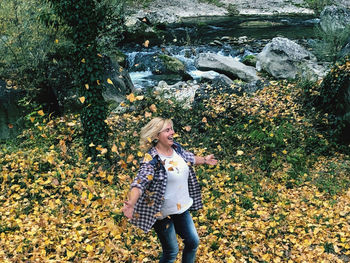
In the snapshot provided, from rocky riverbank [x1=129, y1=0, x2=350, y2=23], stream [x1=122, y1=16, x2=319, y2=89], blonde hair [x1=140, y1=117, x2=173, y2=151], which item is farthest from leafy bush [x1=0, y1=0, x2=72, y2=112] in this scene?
rocky riverbank [x1=129, y1=0, x2=350, y2=23]

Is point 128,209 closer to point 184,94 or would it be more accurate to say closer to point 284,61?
point 184,94

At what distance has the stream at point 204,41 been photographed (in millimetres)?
17811

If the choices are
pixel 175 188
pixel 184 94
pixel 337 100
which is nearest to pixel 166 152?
pixel 175 188

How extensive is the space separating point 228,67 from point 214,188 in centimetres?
964

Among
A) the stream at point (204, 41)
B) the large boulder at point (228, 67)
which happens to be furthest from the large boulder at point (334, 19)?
the large boulder at point (228, 67)

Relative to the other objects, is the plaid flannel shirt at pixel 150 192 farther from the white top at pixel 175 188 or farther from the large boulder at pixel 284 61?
the large boulder at pixel 284 61

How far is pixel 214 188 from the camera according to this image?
22.1 feet

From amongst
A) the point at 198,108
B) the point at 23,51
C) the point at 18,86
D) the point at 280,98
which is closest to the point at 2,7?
the point at 23,51

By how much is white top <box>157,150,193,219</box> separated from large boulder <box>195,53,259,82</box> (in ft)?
39.3

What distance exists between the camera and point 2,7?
10047 mm

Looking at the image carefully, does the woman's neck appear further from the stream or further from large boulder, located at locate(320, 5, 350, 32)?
large boulder, located at locate(320, 5, 350, 32)

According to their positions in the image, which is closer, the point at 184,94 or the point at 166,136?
the point at 166,136

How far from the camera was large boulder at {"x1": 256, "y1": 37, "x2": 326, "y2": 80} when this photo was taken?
14.5m

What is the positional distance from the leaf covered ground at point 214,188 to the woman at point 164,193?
491 mm
